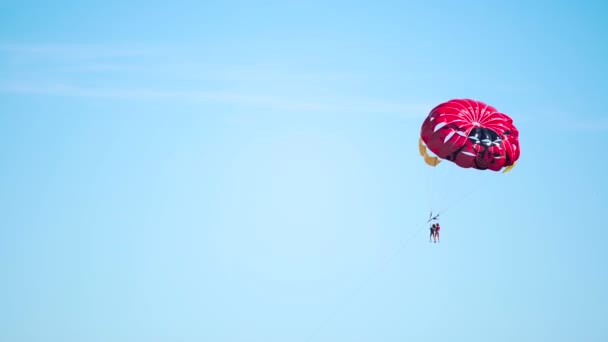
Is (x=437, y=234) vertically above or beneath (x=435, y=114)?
beneath

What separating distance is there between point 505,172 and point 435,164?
3.61m

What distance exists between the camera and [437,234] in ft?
251

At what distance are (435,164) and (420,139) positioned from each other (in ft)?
5.43

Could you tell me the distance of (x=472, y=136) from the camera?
249ft

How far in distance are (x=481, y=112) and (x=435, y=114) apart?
2437mm

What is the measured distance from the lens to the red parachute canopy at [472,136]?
75625mm

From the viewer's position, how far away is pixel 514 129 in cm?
7731

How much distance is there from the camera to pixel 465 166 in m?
76.1

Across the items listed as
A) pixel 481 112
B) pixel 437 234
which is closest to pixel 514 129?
pixel 481 112

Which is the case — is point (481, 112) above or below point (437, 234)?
above

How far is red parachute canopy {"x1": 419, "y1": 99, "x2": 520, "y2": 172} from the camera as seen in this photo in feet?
248

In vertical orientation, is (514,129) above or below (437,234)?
above

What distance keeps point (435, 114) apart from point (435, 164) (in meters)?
2.71

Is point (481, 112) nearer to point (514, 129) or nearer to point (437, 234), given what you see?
point (514, 129)
